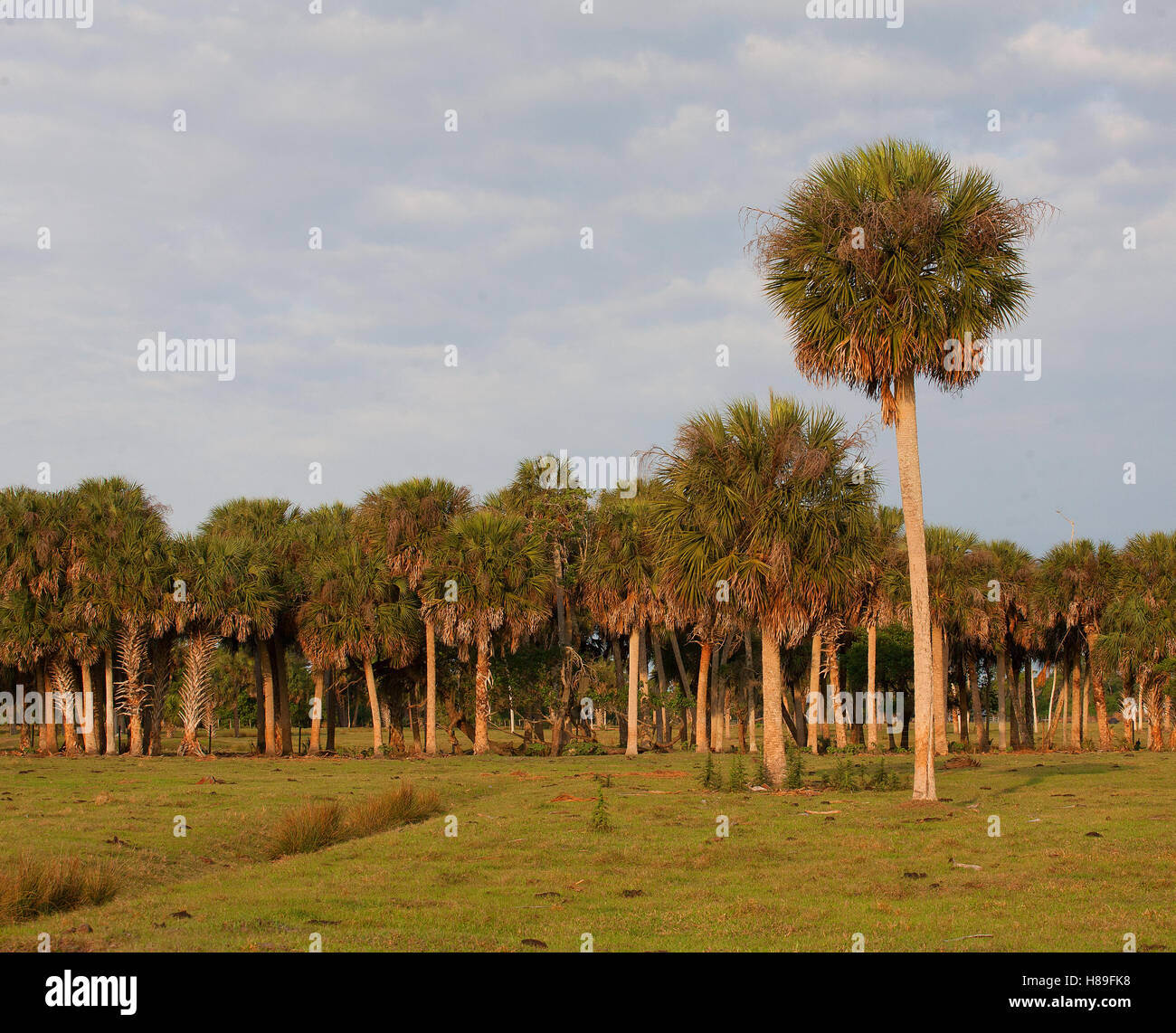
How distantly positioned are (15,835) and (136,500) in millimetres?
30164

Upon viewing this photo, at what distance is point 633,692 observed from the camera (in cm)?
4444

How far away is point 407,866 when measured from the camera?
14.7 meters

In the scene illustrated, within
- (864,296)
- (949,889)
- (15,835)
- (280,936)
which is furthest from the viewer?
(864,296)

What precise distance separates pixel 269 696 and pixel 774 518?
1189 inches

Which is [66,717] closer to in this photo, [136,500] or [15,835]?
[136,500]

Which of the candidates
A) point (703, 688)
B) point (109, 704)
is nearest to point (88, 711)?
point (109, 704)

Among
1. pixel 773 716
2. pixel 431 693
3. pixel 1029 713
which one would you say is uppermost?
pixel 773 716

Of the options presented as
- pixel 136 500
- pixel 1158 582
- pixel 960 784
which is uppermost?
pixel 136 500

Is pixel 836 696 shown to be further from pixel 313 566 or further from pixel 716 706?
pixel 313 566

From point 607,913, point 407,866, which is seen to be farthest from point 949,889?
point 407,866

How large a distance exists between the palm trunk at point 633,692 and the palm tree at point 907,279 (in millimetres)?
22930

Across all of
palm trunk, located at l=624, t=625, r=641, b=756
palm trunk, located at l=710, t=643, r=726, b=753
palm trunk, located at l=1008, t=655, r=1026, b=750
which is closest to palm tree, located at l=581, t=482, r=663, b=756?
palm trunk, located at l=624, t=625, r=641, b=756

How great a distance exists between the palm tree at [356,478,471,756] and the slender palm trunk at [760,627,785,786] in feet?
74.7

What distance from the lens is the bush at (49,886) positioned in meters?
11.5
